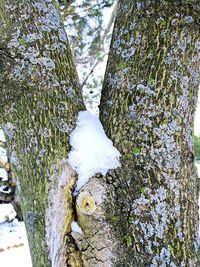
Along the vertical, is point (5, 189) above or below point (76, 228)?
below

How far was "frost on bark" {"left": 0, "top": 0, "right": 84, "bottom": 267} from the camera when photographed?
3.84 feet

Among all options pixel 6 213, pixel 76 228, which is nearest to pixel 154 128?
pixel 76 228

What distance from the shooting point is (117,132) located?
3.88 feet

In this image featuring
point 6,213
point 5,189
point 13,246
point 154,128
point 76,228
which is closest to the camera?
point 76,228

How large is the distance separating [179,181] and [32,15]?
32.9 inches

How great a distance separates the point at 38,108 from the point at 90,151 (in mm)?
251

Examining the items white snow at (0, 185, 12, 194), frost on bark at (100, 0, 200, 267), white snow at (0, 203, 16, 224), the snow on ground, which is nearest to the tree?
frost on bark at (100, 0, 200, 267)

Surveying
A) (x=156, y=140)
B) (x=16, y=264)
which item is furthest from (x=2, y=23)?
(x=16, y=264)

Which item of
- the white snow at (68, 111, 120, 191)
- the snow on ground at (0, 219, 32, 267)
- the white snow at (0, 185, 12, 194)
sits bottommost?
the snow on ground at (0, 219, 32, 267)

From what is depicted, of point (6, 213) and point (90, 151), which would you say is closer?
point (90, 151)

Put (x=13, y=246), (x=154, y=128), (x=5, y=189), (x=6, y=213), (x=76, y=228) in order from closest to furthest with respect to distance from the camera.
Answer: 1. (x=76, y=228)
2. (x=154, y=128)
3. (x=13, y=246)
4. (x=5, y=189)
5. (x=6, y=213)

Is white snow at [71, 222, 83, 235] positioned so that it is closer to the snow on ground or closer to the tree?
the tree

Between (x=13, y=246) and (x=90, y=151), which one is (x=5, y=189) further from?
(x=90, y=151)

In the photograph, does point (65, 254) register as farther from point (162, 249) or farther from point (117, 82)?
point (117, 82)
